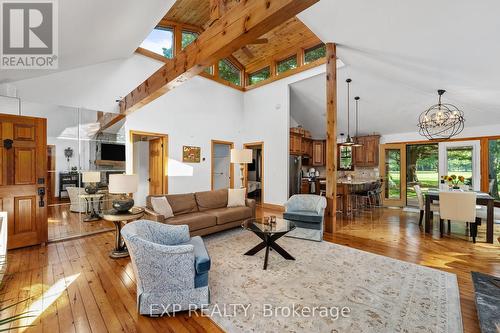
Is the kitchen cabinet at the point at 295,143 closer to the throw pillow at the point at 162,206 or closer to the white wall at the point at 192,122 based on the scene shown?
the white wall at the point at 192,122

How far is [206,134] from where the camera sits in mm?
6766

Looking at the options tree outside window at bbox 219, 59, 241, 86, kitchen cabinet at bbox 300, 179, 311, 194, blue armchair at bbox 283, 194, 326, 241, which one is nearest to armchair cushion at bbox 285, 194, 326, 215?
blue armchair at bbox 283, 194, 326, 241

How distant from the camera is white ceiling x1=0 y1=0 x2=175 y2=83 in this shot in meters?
2.60

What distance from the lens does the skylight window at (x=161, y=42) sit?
5.58 m

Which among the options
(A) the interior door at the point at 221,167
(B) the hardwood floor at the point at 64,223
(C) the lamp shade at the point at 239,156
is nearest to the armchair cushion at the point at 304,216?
(C) the lamp shade at the point at 239,156

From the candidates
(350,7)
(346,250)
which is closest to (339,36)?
(350,7)

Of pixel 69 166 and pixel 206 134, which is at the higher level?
pixel 206 134

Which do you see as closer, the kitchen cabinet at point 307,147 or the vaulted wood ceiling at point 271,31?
the vaulted wood ceiling at point 271,31

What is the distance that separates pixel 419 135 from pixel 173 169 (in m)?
7.09

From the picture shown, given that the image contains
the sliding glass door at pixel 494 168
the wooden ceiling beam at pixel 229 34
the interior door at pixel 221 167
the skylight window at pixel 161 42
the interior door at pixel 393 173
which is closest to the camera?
the wooden ceiling beam at pixel 229 34

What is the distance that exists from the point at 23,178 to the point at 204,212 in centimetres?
282

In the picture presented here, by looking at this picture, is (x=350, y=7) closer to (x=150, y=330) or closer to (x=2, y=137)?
(x=150, y=330)

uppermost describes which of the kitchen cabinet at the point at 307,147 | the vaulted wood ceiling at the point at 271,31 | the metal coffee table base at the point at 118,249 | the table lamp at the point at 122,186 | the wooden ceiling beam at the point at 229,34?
the vaulted wood ceiling at the point at 271,31

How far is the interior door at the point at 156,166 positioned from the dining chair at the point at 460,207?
6034 mm
